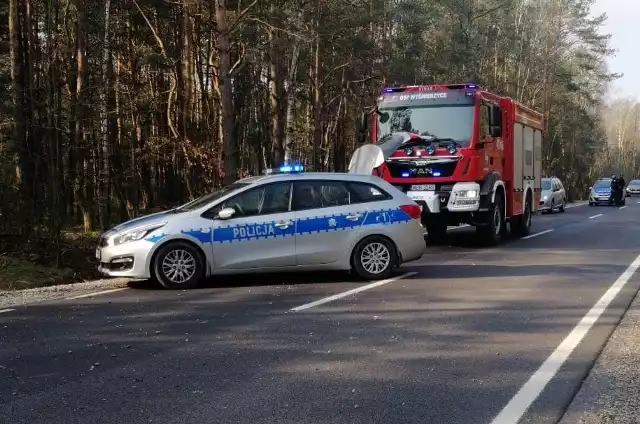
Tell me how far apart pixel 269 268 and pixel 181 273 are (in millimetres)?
1261

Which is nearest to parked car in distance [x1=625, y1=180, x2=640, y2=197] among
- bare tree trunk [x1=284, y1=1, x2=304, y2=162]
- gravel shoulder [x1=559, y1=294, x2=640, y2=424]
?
bare tree trunk [x1=284, y1=1, x2=304, y2=162]

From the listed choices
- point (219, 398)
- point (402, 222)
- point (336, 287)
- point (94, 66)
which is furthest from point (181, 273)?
point (94, 66)

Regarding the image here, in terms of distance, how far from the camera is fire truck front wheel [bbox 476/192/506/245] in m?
15.3

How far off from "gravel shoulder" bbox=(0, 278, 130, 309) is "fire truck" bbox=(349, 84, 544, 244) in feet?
21.0

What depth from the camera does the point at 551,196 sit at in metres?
32.1

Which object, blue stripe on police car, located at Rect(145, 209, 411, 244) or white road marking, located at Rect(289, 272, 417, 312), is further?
blue stripe on police car, located at Rect(145, 209, 411, 244)

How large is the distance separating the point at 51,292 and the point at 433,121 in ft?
28.3

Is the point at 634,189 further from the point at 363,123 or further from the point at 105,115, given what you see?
the point at 105,115

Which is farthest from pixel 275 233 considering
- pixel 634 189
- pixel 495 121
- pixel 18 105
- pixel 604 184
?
pixel 634 189

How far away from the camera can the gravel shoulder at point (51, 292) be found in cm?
896

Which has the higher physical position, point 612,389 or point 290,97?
point 290,97

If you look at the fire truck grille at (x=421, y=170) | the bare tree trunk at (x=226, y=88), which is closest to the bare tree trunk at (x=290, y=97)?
the bare tree trunk at (x=226, y=88)

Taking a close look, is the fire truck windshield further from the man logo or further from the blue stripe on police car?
the blue stripe on police car

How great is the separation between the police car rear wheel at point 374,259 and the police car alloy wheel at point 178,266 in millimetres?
2381
